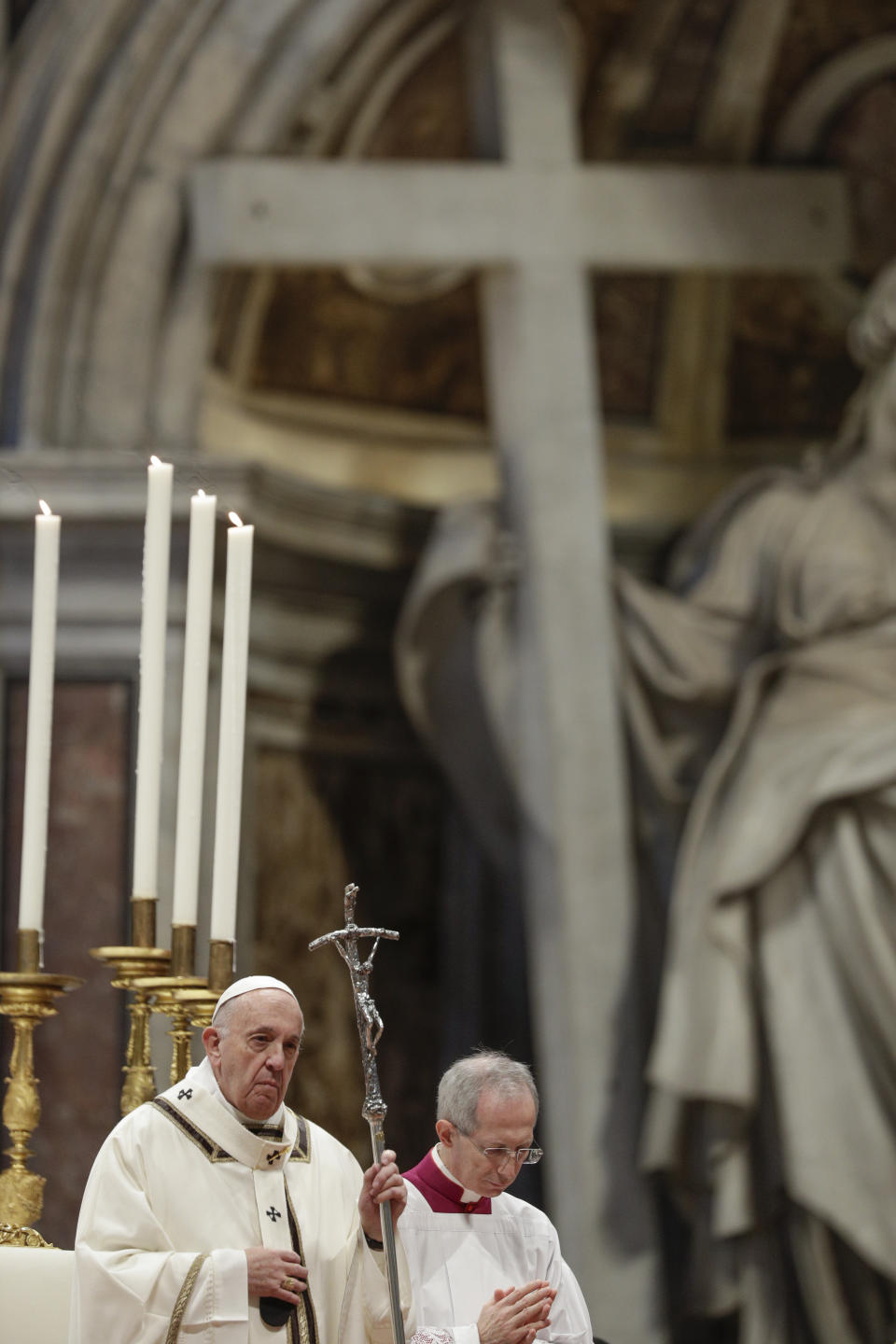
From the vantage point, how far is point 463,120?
5961 mm

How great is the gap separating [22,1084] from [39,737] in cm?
46

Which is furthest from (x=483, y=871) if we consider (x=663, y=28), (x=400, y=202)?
(x=663, y=28)

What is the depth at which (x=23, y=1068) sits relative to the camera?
123 inches

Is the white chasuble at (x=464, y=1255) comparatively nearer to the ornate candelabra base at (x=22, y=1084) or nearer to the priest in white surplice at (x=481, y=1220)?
the priest in white surplice at (x=481, y=1220)

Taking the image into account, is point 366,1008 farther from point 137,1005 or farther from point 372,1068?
point 137,1005

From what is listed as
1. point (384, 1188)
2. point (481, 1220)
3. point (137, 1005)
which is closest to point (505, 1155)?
point (481, 1220)

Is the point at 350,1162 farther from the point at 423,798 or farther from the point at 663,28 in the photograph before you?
the point at 663,28

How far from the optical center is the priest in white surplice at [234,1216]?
282 cm

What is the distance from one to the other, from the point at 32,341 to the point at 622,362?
169 centimetres

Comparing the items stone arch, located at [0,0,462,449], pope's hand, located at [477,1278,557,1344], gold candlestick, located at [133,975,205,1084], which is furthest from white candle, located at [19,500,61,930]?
stone arch, located at [0,0,462,449]

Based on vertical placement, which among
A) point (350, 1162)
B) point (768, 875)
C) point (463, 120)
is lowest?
point (350, 1162)

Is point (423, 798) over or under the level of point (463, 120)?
under

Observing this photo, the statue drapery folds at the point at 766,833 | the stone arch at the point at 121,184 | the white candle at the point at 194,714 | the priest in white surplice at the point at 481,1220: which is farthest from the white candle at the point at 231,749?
the stone arch at the point at 121,184

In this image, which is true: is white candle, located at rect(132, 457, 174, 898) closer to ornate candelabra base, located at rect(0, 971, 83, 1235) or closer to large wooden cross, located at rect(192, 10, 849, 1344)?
ornate candelabra base, located at rect(0, 971, 83, 1235)
